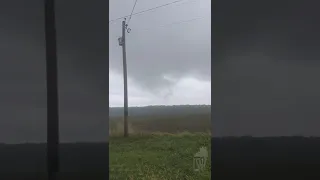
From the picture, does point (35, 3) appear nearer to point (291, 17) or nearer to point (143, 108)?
point (143, 108)

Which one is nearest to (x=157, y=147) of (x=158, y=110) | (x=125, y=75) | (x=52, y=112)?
(x=158, y=110)

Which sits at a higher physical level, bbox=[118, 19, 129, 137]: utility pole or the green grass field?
bbox=[118, 19, 129, 137]: utility pole

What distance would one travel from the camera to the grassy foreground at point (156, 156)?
1.66 meters

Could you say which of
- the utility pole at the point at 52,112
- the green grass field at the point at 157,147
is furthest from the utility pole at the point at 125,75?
the utility pole at the point at 52,112

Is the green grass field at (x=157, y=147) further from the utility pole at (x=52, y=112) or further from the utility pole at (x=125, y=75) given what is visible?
the utility pole at (x=52, y=112)

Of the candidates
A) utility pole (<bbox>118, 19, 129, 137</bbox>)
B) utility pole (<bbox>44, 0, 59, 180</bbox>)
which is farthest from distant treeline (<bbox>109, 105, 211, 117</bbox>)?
utility pole (<bbox>44, 0, 59, 180</bbox>)

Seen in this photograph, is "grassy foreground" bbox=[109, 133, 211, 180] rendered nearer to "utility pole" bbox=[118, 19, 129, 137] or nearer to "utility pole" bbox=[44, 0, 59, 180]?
"utility pole" bbox=[118, 19, 129, 137]

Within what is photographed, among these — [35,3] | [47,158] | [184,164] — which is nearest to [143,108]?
[184,164]

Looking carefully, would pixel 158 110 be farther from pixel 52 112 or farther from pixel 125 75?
pixel 52 112

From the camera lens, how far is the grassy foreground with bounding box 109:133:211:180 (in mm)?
1658

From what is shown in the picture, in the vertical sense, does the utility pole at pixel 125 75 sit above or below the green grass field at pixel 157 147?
above

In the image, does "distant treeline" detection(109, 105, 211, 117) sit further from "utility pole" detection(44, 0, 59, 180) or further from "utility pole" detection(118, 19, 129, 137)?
"utility pole" detection(44, 0, 59, 180)

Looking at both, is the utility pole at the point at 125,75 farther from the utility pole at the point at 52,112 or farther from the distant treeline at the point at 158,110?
the utility pole at the point at 52,112

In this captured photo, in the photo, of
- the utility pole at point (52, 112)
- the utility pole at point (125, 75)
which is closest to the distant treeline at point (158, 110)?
the utility pole at point (125, 75)
